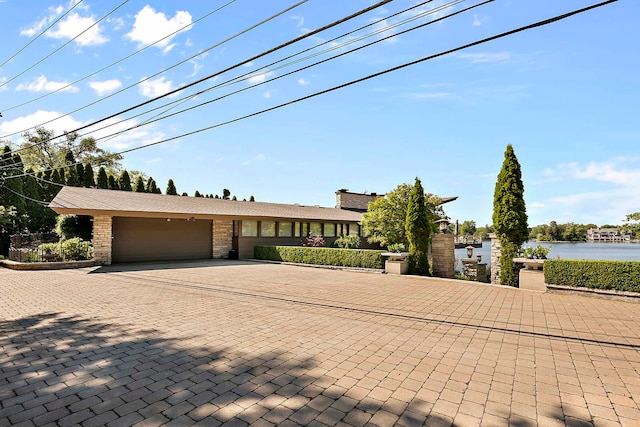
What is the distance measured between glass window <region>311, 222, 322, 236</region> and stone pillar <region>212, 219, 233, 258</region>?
20.6 ft

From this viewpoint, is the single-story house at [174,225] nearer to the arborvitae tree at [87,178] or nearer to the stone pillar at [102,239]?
the stone pillar at [102,239]

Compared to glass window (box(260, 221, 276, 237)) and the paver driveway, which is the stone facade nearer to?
glass window (box(260, 221, 276, 237))

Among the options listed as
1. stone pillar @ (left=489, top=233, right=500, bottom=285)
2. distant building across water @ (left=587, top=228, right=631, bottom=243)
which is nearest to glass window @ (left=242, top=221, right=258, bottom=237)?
stone pillar @ (left=489, top=233, right=500, bottom=285)

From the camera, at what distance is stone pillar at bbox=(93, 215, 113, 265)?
15148mm

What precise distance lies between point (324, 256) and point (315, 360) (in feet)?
37.3

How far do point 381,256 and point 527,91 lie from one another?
7.74 meters

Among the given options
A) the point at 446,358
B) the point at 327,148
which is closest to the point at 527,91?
the point at 446,358

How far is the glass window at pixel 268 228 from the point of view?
68.4ft

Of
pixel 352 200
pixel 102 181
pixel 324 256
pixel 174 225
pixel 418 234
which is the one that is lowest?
pixel 324 256

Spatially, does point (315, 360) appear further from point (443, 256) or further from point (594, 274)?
point (443, 256)

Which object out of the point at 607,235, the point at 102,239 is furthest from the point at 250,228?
the point at 607,235

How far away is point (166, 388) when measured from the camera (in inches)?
137

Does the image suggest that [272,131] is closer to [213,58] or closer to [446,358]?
[213,58]

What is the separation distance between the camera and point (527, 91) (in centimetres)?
860
